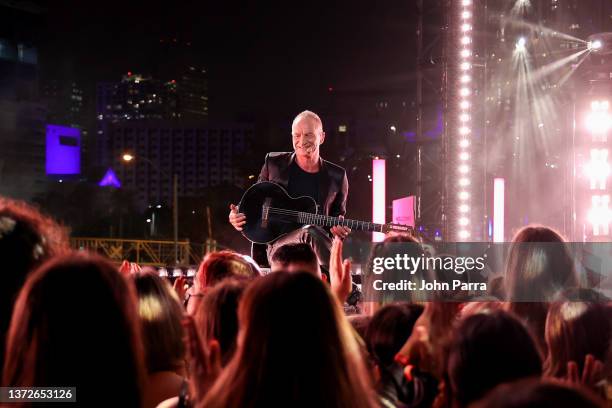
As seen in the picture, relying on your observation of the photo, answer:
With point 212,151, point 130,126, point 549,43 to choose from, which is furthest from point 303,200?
point 130,126

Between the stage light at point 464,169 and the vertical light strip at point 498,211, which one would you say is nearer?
the stage light at point 464,169

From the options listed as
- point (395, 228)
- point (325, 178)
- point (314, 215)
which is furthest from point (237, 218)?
point (395, 228)

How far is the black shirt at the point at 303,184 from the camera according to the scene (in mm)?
7223

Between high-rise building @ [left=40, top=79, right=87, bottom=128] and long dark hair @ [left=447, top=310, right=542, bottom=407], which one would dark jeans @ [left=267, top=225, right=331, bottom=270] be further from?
high-rise building @ [left=40, top=79, right=87, bottom=128]

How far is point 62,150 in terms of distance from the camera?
61.6 meters

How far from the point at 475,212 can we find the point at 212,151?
68971 mm

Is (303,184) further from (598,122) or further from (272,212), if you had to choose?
(598,122)

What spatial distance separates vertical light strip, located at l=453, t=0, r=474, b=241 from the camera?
39.3 ft

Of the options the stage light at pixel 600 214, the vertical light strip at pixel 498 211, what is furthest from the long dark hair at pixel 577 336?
the stage light at pixel 600 214

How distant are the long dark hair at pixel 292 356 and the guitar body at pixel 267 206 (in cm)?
469

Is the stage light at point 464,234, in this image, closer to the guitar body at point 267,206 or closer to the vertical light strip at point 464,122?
the vertical light strip at point 464,122

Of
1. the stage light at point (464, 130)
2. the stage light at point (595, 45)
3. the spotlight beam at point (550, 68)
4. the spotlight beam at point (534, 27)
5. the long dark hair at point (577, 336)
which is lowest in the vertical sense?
the long dark hair at point (577, 336)

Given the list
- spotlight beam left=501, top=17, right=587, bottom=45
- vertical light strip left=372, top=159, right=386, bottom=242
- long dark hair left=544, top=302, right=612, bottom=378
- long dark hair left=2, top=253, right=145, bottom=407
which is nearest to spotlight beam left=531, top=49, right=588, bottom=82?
spotlight beam left=501, top=17, right=587, bottom=45

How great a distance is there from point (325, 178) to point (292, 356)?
520 cm
